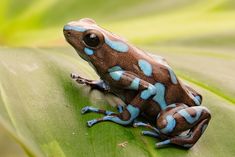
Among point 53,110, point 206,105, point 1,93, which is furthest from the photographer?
point 206,105

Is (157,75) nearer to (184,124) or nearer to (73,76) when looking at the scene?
(184,124)

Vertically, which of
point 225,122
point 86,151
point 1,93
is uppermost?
point 1,93

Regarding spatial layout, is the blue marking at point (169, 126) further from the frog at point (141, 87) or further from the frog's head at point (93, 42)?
the frog's head at point (93, 42)

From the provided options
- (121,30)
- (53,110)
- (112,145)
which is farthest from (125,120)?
(121,30)

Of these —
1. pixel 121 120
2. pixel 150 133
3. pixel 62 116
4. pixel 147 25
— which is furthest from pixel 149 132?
pixel 147 25

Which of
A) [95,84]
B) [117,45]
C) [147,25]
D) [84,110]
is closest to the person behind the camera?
[84,110]

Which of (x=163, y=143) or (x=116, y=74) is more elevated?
(x=116, y=74)

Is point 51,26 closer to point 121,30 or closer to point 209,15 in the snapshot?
point 121,30
